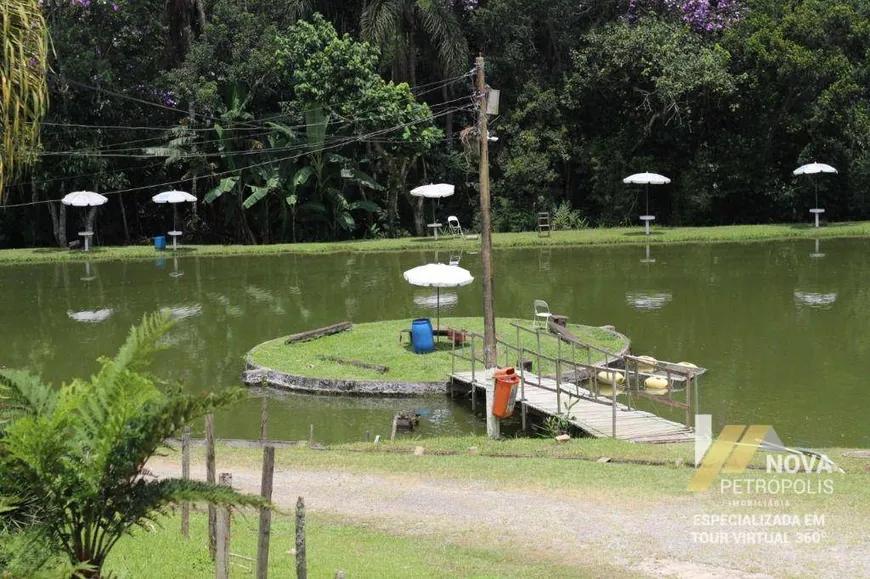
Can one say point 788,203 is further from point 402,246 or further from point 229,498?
point 229,498

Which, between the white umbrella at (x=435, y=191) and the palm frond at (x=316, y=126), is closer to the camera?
the white umbrella at (x=435, y=191)

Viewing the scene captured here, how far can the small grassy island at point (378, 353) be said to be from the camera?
66.3 feet

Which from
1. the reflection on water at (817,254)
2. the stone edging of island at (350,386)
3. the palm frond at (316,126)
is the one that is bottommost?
the stone edging of island at (350,386)

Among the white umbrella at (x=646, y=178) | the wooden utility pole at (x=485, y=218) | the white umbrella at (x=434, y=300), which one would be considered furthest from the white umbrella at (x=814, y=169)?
the wooden utility pole at (x=485, y=218)

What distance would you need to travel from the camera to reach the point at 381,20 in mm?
42750

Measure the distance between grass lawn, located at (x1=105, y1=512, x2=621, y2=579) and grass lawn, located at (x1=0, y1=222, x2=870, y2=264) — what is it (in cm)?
2946

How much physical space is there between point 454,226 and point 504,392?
1163 inches

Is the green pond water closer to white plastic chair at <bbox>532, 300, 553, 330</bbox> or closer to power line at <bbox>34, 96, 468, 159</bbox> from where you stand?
white plastic chair at <bbox>532, 300, 553, 330</bbox>

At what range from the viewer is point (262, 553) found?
294 inches

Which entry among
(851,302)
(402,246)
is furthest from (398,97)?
(851,302)

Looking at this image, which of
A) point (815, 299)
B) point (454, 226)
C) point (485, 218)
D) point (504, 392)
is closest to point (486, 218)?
point (485, 218)

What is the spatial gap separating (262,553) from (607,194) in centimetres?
3973

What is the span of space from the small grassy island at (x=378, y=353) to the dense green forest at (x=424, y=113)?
1994cm

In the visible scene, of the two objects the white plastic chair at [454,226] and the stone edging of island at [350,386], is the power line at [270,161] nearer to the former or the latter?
the white plastic chair at [454,226]
